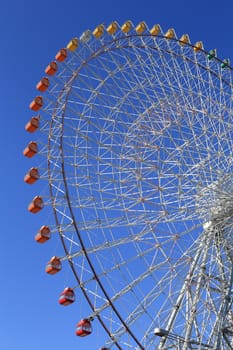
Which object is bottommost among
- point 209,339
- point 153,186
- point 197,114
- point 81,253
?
point 209,339

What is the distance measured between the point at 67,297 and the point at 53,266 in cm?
128

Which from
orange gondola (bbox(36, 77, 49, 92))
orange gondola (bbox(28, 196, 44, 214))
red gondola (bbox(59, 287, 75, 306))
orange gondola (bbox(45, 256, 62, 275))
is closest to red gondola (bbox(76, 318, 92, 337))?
red gondola (bbox(59, 287, 75, 306))

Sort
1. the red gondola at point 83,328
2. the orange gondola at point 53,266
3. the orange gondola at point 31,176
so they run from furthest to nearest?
the orange gondola at point 31,176, the orange gondola at point 53,266, the red gondola at point 83,328

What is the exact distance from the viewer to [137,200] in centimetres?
2369

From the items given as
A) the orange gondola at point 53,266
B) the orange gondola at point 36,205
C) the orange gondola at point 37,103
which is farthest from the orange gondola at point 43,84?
the orange gondola at point 53,266

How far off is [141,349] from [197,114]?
10.6 metres

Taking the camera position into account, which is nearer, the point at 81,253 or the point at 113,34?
the point at 81,253

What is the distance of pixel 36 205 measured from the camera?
74.4 feet

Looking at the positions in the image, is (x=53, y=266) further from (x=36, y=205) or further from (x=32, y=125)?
(x=32, y=125)

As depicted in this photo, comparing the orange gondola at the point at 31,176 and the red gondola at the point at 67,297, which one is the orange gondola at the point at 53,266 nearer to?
the red gondola at the point at 67,297

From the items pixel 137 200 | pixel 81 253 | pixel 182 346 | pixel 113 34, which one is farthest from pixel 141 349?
pixel 113 34

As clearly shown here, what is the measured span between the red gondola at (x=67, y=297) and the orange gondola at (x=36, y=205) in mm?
3268

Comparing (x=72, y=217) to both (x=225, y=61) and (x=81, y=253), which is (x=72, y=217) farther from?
(x=225, y=61)

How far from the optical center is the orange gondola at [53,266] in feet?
71.6
